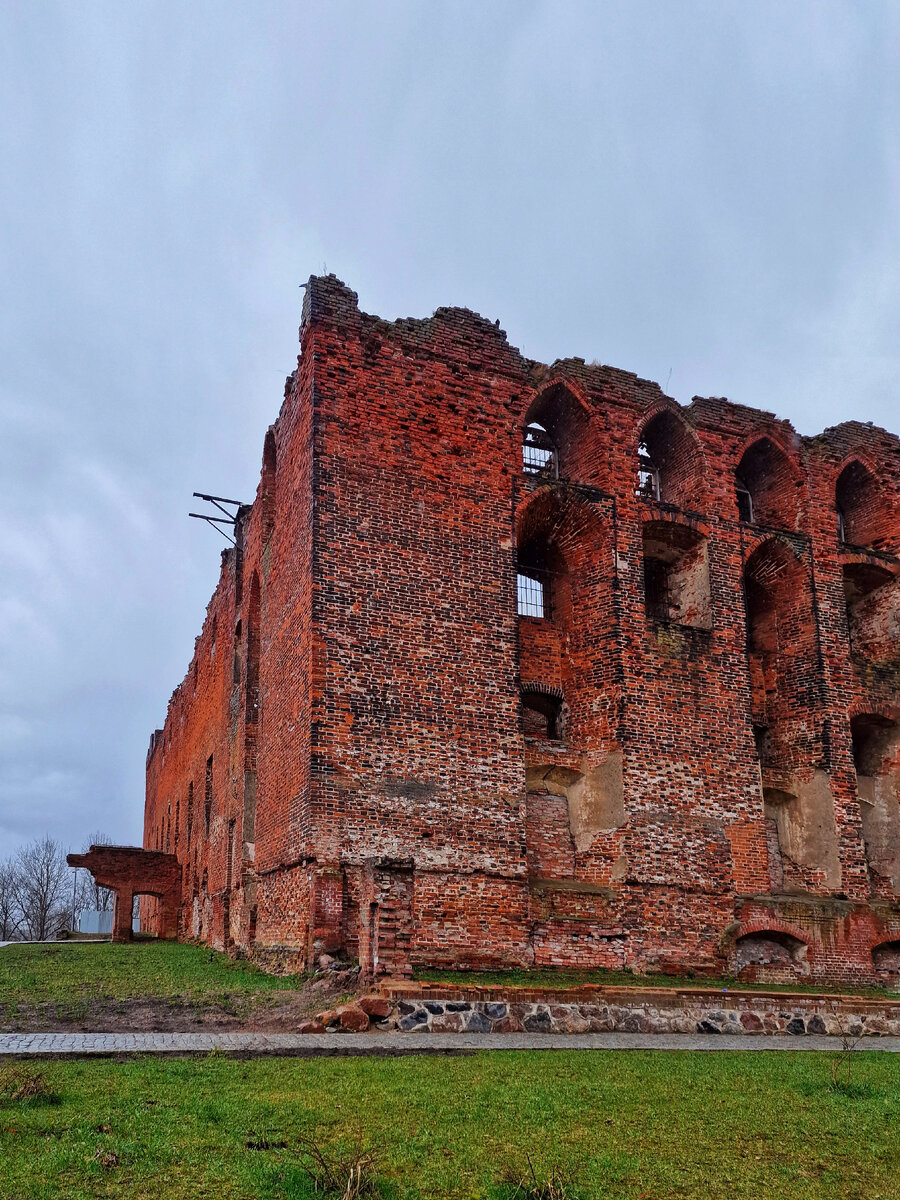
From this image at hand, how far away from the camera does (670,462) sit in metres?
19.0

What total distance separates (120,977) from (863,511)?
638 inches

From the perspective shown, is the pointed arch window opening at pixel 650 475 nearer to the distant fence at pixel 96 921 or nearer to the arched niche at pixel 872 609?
the arched niche at pixel 872 609

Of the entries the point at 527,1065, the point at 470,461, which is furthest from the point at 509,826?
the point at 527,1065

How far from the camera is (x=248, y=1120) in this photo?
570 centimetres

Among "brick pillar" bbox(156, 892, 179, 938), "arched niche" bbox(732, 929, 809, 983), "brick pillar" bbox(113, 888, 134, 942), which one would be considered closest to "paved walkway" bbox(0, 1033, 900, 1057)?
"arched niche" bbox(732, 929, 809, 983)

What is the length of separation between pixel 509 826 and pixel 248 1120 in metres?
9.27

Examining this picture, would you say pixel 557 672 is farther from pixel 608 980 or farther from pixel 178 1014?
pixel 178 1014

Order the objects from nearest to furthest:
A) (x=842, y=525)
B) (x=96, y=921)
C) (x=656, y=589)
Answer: (x=656, y=589)
(x=842, y=525)
(x=96, y=921)

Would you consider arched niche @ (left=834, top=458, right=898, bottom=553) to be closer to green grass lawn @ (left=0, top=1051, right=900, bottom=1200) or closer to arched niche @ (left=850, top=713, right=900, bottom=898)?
arched niche @ (left=850, top=713, right=900, bottom=898)

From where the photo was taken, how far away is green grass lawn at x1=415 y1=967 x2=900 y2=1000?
41.9 feet

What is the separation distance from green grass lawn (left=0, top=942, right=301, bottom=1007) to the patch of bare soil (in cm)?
40

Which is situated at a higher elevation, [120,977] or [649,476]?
[649,476]

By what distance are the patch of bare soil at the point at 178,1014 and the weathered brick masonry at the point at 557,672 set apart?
1002mm

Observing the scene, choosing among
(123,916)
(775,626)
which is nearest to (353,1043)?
(775,626)
